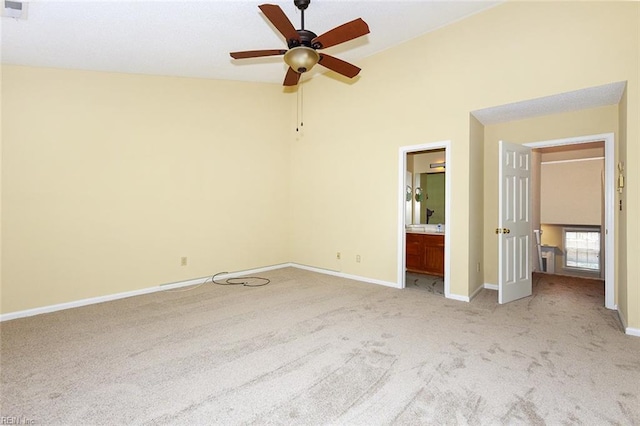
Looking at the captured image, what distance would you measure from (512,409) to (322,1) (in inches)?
150

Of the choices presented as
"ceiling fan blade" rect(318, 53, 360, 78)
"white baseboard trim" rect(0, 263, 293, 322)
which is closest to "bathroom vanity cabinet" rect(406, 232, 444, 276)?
"white baseboard trim" rect(0, 263, 293, 322)

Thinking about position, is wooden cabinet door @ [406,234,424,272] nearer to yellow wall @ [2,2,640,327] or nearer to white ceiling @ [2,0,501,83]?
yellow wall @ [2,2,640,327]

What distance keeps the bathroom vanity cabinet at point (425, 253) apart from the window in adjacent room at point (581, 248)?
15.5 ft

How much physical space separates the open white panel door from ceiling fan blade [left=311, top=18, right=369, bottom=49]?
2.56 metres

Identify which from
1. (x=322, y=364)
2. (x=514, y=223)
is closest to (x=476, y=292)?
(x=514, y=223)

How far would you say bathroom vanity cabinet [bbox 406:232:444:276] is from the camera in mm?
5277

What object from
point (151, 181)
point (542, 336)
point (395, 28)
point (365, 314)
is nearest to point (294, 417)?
point (365, 314)

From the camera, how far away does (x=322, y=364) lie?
2387 millimetres

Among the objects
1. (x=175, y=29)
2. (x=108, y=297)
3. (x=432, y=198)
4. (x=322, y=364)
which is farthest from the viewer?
(x=432, y=198)

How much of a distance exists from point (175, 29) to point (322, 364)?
3.56m

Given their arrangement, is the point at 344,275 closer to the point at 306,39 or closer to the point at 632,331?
the point at 632,331

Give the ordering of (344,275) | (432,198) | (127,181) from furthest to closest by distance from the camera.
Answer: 1. (432,198)
2. (344,275)
3. (127,181)

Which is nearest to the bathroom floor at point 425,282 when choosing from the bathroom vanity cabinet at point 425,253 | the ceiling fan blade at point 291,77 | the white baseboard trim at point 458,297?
the bathroom vanity cabinet at point 425,253

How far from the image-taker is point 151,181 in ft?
14.3
